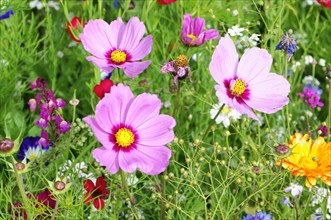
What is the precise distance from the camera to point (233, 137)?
1.44 metres

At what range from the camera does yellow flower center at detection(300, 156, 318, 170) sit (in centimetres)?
99

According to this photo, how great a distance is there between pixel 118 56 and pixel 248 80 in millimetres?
206

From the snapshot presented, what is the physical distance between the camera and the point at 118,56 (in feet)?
3.15

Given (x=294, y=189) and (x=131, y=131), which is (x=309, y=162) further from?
(x=131, y=131)

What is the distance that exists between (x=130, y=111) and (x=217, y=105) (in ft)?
1.41

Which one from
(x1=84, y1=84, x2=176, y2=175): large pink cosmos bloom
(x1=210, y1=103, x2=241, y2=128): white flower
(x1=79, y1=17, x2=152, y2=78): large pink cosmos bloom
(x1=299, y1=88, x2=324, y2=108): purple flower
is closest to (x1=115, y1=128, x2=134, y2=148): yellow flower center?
(x1=84, y1=84, x2=176, y2=175): large pink cosmos bloom

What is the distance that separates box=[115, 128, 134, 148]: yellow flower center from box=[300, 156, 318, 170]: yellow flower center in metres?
0.31

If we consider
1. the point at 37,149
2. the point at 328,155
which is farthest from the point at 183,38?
the point at 37,149

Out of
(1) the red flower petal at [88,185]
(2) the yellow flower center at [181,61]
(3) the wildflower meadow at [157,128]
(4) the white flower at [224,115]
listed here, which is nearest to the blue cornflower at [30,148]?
(3) the wildflower meadow at [157,128]

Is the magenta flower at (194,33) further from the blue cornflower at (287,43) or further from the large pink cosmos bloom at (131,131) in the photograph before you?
the large pink cosmos bloom at (131,131)

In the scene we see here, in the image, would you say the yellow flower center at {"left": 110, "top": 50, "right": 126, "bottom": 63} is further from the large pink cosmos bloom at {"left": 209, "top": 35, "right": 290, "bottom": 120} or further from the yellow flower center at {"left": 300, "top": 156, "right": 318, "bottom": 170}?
the yellow flower center at {"left": 300, "top": 156, "right": 318, "bottom": 170}

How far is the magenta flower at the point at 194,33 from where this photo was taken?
41.0 inches

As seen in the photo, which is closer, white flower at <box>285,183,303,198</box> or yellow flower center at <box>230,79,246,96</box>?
yellow flower center at <box>230,79,246,96</box>

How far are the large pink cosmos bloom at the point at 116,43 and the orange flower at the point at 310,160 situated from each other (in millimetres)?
277
